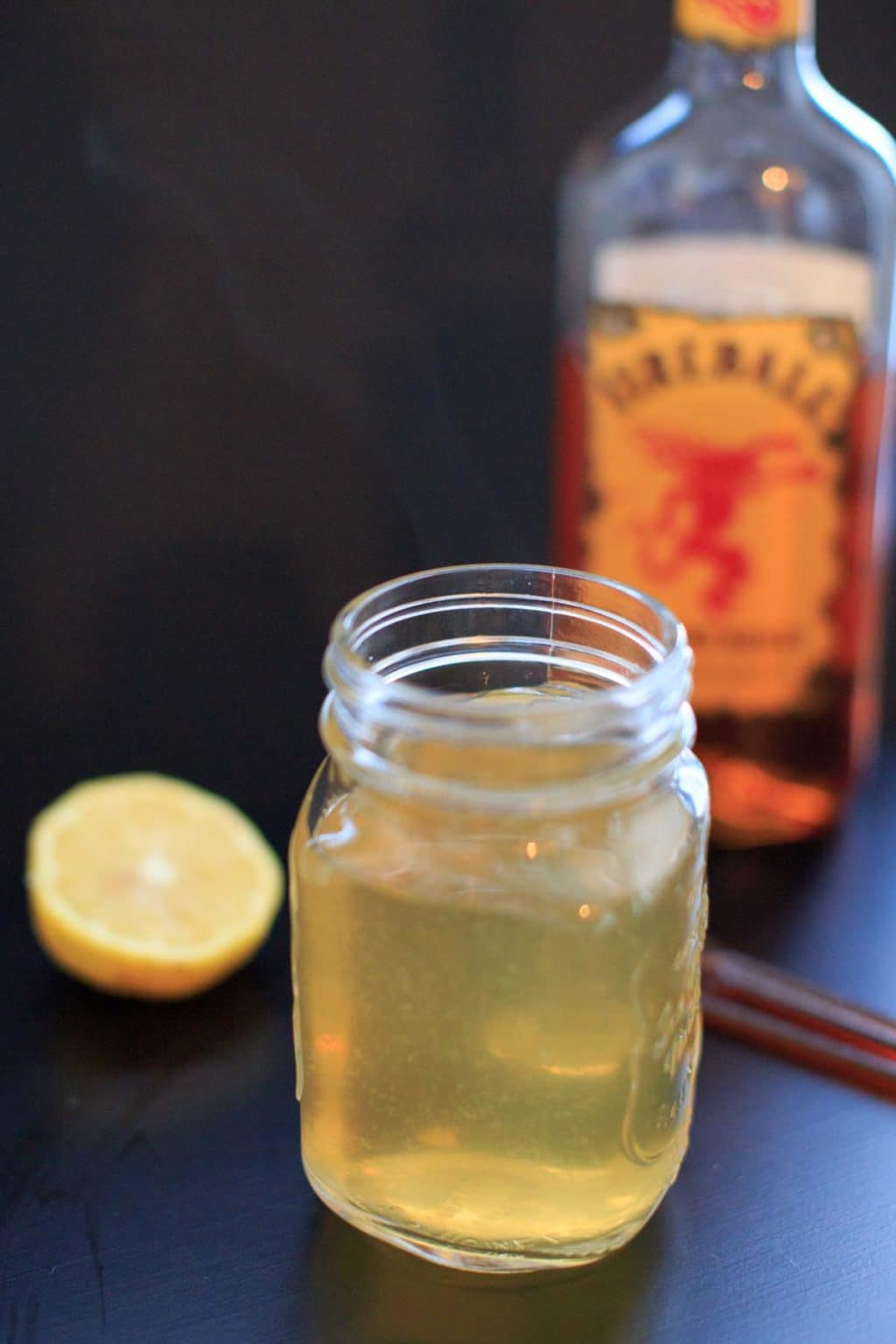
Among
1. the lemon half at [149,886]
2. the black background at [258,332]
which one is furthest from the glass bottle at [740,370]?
the lemon half at [149,886]

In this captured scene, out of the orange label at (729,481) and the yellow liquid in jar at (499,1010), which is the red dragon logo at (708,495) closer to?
the orange label at (729,481)

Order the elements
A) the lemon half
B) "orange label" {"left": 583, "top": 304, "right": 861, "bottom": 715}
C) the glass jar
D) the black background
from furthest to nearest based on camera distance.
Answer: the black background → "orange label" {"left": 583, "top": 304, "right": 861, "bottom": 715} → the lemon half → the glass jar

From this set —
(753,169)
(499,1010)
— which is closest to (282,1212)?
(499,1010)

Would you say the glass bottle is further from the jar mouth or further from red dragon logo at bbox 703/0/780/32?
the jar mouth

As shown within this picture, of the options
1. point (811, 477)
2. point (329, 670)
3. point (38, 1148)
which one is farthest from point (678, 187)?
point (38, 1148)

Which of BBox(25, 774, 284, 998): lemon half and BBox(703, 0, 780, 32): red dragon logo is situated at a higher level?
BBox(703, 0, 780, 32): red dragon logo

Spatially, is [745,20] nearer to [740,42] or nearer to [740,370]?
[740,42]


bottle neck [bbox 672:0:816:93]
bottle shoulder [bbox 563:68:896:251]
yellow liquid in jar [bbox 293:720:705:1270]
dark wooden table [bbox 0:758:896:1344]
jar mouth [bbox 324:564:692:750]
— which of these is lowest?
dark wooden table [bbox 0:758:896:1344]

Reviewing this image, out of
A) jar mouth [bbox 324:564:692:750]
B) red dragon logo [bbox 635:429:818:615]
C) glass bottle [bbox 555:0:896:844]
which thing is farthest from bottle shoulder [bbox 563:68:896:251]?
jar mouth [bbox 324:564:692:750]
